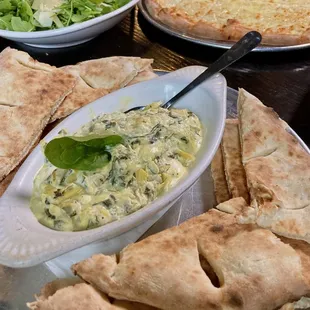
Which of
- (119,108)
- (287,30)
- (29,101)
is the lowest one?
(29,101)

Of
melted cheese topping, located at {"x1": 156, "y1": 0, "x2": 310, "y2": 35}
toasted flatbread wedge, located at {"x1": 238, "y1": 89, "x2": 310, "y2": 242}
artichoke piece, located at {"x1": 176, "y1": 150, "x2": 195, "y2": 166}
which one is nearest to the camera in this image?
toasted flatbread wedge, located at {"x1": 238, "y1": 89, "x2": 310, "y2": 242}

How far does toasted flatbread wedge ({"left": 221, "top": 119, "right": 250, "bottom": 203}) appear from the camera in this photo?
173cm

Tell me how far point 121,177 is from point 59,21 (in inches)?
60.5

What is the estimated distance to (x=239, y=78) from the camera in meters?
2.62

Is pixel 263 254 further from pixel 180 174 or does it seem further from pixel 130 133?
pixel 130 133

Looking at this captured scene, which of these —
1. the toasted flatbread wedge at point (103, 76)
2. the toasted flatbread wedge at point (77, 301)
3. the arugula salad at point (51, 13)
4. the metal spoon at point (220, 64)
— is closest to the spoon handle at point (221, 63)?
the metal spoon at point (220, 64)

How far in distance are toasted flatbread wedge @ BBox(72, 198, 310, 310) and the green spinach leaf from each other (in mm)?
318

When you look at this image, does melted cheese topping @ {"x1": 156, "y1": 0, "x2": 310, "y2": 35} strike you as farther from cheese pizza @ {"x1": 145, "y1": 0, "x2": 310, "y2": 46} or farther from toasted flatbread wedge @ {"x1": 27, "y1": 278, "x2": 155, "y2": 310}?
toasted flatbread wedge @ {"x1": 27, "y1": 278, "x2": 155, "y2": 310}

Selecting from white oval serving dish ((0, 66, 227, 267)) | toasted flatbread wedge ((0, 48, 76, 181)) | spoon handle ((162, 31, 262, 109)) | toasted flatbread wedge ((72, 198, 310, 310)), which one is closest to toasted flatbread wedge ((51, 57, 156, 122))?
toasted flatbread wedge ((0, 48, 76, 181))

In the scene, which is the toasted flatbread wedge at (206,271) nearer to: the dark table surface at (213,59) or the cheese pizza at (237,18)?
the dark table surface at (213,59)

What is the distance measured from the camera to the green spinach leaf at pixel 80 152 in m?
1.61

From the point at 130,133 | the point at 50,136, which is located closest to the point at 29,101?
the point at 50,136

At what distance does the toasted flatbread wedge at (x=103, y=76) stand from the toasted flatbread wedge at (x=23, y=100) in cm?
6

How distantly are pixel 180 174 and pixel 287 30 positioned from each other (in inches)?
58.7
